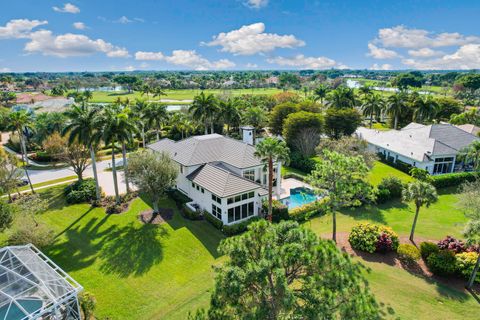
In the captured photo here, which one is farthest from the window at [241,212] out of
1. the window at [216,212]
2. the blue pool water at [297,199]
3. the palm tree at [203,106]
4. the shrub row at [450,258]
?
the palm tree at [203,106]

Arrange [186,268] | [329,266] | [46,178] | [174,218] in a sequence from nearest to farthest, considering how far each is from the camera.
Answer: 1. [329,266]
2. [186,268]
3. [174,218]
4. [46,178]

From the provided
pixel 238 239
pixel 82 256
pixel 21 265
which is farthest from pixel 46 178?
pixel 238 239

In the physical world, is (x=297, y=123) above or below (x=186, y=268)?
above

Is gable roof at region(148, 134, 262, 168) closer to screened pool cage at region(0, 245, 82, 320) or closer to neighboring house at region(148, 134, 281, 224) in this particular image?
neighboring house at region(148, 134, 281, 224)

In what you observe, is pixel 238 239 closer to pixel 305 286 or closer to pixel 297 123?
pixel 305 286

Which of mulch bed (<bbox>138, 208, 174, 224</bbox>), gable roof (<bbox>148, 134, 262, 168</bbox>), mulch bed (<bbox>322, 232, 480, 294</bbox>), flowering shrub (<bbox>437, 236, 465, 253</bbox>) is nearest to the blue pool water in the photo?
gable roof (<bbox>148, 134, 262, 168</bbox>)

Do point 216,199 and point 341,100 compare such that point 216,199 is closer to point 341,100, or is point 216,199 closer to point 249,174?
point 249,174
